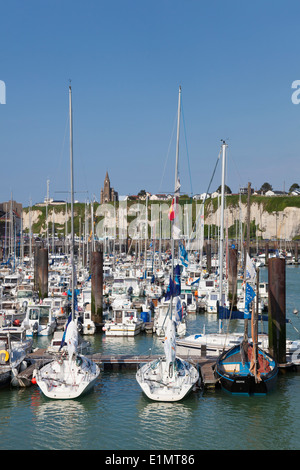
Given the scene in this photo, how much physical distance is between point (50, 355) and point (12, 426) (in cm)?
714

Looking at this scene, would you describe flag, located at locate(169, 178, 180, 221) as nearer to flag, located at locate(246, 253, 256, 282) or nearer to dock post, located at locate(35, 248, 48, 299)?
flag, located at locate(246, 253, 256, 282)

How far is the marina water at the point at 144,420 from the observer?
19.4 metres

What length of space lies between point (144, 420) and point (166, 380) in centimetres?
236

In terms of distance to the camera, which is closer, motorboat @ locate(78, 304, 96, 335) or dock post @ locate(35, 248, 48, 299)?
motorboat @ locate(78, 304, 96, 335)

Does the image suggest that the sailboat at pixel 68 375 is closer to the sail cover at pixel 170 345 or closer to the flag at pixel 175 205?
the sail cover at pixel 170 345

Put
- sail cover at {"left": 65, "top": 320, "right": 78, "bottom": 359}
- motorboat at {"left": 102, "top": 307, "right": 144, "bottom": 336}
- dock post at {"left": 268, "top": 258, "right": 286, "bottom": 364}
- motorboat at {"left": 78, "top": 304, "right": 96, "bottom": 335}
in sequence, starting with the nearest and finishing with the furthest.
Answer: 1. sail cover at {"left": 65, "top": 320, "right": 78, "bottom": 359}
2. dock post at {"left": 268, "top": 258, "right": 286, "bottom": 364}
3. motorboat at {"left": 102, "top": 307, "right": 144, "bottom": 336}
4. motorboat at {"left": 78, "top": 304, "right": 96, "bottom": 335}

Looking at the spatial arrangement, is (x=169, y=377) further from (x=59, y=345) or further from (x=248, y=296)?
(x=59, y=345)

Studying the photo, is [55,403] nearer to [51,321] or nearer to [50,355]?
[50,355]

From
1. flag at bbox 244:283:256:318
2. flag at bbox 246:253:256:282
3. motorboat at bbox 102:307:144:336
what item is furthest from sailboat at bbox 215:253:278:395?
motorboat at bbox 102:307:144:336

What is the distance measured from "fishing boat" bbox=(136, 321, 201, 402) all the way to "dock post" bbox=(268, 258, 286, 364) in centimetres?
503

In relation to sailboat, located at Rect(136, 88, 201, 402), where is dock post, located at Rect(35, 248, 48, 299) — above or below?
above

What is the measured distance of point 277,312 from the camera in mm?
27391

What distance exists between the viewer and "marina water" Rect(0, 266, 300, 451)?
1941 cm

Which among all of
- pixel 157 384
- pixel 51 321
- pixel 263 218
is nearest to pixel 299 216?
pixel 263 218
